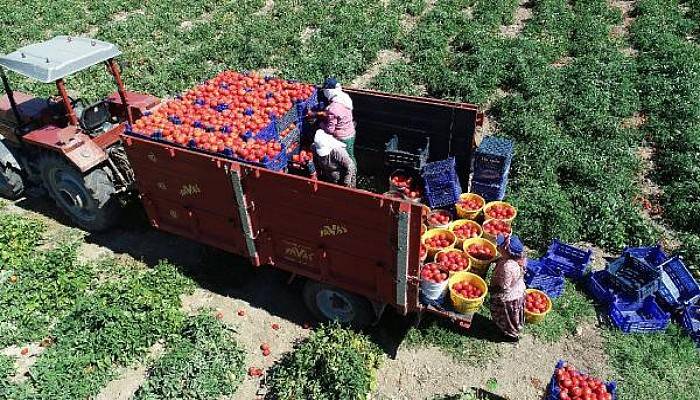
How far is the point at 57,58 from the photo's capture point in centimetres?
919

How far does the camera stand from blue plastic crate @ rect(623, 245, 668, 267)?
28.7 feet

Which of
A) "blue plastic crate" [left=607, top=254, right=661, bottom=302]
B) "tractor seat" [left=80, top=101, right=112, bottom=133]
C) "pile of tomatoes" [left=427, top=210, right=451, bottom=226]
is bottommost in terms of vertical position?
"blue plastic crate" [left=607, top=254, right=661, bottom=302]

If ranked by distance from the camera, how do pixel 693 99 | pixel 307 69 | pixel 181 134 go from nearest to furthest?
pixel 181 134 → pixel 693 99 → pixel 307 69

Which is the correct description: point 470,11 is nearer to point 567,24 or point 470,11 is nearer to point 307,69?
point 567,24

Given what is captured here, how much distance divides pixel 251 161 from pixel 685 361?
7.04m

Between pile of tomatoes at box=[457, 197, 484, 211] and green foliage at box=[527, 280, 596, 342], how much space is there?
2003 millimetres

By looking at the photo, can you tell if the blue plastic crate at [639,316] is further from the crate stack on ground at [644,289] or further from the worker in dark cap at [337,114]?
the worker in dark cap at [337,114]

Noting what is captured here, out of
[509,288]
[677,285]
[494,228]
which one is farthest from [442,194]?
[677,285]

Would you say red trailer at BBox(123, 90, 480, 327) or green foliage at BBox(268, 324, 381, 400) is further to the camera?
green foliage at BBox(268, 324, 381, 400)

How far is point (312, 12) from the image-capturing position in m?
19.8

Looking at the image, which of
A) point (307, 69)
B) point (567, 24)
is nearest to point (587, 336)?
point (307, 69)

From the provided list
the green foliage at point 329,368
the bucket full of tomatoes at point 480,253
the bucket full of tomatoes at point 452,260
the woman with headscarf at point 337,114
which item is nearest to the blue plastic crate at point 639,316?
the bucket full of tomatoes at point 480,253

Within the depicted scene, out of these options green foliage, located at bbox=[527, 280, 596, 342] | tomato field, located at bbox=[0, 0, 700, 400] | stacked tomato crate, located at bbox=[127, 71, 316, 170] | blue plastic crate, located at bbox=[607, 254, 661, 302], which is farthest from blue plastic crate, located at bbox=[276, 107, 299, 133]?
blue plastic crate, located at bbox=[607, 254, 661, 302]

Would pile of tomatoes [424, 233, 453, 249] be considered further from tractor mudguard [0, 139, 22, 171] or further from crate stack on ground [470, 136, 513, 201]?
tractor mudguard [0, 139, 22, 171]
